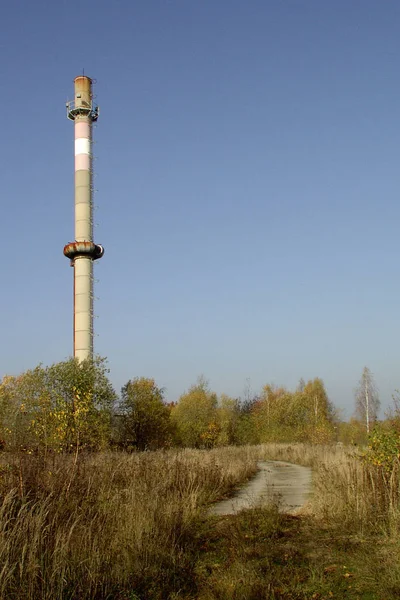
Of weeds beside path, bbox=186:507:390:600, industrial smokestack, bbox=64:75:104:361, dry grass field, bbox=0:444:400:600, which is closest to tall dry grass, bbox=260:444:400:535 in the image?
dry grass field, bbox=0:444:400:600

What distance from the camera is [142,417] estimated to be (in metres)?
43.4

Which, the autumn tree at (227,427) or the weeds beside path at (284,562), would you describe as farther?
the autumn tree at (227,427)

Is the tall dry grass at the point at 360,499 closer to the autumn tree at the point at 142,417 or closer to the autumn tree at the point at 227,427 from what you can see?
the autumn tree at the point at 142,417

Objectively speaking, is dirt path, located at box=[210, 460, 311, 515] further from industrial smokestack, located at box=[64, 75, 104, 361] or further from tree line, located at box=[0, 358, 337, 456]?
industrial smokestack, located at box=[64, 75, 104, 361]

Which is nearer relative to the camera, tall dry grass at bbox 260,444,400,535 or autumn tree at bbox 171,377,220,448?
tall dry grass at bbox 260,444,400,535

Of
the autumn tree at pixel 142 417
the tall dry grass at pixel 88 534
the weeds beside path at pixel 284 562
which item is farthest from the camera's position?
the autumn tree at pixel 142 417

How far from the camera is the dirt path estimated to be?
533 inches

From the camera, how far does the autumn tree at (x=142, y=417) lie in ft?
141

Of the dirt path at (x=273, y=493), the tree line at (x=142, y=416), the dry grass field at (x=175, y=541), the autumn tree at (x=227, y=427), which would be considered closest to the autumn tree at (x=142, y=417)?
the tree line at (x=142, y=416)

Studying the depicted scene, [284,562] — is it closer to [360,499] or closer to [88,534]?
[88,534]

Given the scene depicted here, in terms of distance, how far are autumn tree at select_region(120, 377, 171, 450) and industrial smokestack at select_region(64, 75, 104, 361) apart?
6055mm

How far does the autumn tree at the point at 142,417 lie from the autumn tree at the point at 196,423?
16.7 feet

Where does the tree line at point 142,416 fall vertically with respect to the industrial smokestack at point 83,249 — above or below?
below

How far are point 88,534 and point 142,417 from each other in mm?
36356
